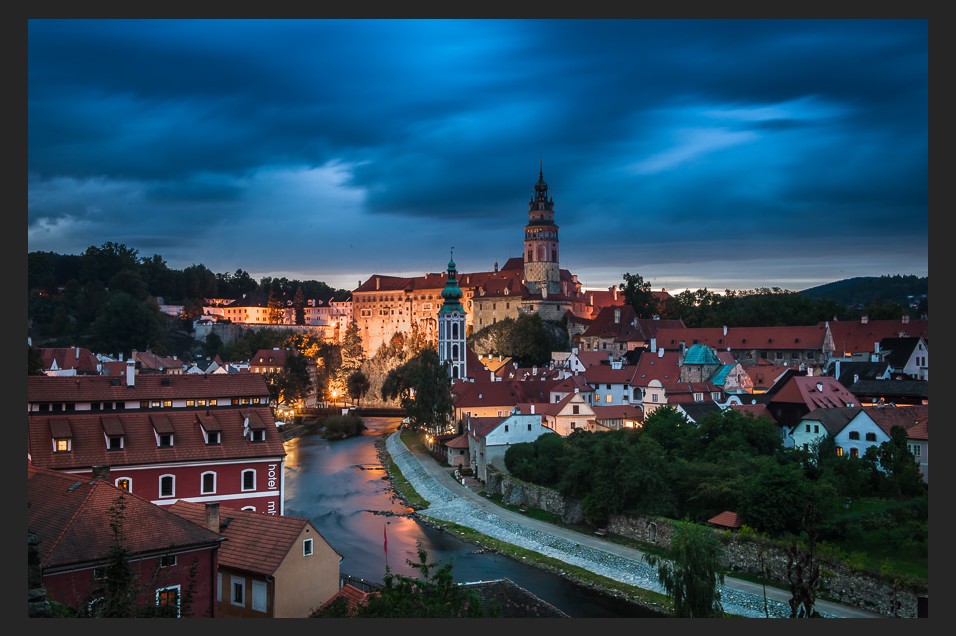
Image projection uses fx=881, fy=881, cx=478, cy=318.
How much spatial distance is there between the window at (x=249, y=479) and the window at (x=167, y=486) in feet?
3.78

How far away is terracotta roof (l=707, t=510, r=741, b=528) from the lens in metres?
15.6

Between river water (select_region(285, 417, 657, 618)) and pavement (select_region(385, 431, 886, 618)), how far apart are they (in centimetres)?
75

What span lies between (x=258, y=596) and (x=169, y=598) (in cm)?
181

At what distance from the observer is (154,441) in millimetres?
14188

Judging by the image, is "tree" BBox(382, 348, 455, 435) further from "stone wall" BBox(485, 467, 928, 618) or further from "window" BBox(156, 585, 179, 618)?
"window" BBox(156, 585, 179, 618)

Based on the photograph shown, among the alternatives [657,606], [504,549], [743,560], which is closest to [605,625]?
[657,606]

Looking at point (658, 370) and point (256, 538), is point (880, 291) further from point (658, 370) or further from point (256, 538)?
point (256, 538)

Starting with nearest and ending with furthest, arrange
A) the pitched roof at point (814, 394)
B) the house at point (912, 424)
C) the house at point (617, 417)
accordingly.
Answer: the house at point (912, 424) → the pitched roof at point (814, 394) → the house at point (617, 417)

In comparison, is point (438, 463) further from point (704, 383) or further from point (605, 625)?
point (605, 625)

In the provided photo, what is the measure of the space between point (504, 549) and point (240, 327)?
4876 centimetres

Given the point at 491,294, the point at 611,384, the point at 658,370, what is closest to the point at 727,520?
the point at 658,370

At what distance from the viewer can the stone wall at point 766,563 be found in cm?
1241

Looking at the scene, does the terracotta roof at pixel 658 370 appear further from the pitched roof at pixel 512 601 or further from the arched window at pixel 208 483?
the arched window at pixel 208 483

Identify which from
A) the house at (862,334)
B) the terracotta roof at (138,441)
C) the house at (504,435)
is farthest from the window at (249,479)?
the house at (862,334)
